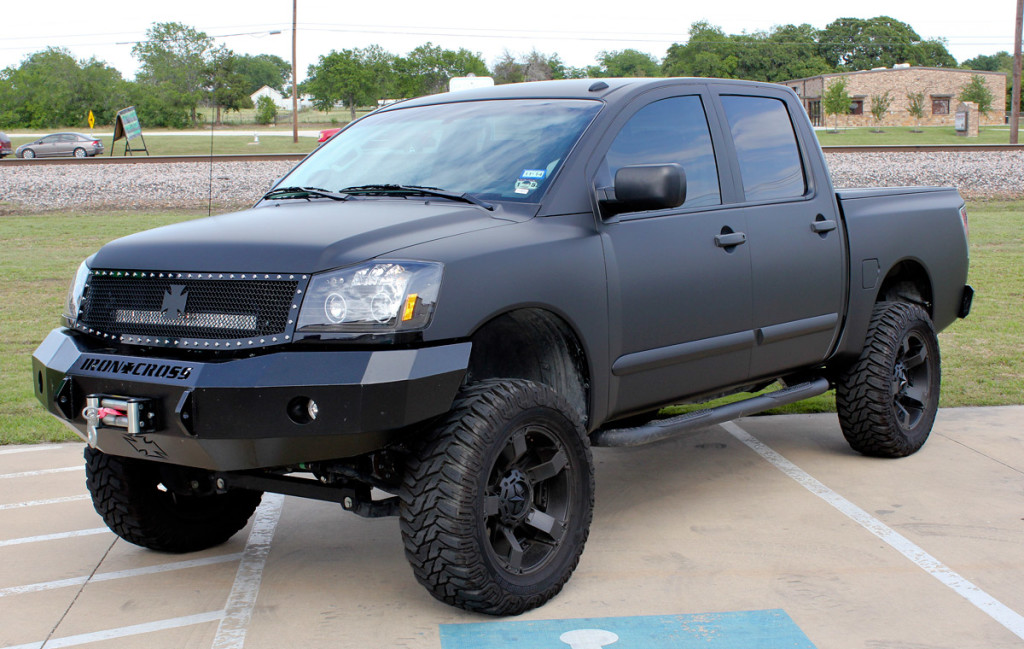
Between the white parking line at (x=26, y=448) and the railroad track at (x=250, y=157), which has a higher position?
the railroad track at (x=250, y=157)

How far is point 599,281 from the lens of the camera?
412 cm

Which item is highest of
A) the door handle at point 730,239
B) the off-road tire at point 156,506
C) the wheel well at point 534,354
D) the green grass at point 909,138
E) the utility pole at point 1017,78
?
the utility pole at point 1017,78

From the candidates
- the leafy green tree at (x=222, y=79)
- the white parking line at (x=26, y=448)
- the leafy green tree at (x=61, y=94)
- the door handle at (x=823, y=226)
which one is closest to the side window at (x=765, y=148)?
the door handle at (x=823, y=226)

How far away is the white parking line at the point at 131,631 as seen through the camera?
3662 mm

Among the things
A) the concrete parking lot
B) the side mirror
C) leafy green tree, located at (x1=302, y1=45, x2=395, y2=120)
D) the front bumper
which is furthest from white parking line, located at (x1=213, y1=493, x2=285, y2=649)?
leafy green tree, located at (x1=302, y1=45, x2=395, y2=120)

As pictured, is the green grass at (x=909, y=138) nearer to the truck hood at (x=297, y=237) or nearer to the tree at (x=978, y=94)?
the tree at (x=978, y=94)

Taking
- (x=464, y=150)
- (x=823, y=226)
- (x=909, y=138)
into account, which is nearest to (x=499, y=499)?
(x=464, y=150)

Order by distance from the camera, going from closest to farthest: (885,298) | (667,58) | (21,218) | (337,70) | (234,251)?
(234,251) < (885,298) < (21,218) < (337,70) < (667,58)

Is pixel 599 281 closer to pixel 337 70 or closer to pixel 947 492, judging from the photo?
pixel 947 492

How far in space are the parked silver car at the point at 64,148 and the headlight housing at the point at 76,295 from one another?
126 feet

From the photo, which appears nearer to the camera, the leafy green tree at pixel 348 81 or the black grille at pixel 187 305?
the black grille at pixel 187 305

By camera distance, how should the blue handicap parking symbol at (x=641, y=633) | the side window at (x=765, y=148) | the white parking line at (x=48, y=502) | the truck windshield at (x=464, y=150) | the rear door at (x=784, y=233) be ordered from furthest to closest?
the white parking line at (x=48, y=502), the side window at (x=765, y=148), the rear door at (x=784, y=233), the truck windshield at (x=464, y=150), the blue handicap parking symbol at (x=641, y=633)

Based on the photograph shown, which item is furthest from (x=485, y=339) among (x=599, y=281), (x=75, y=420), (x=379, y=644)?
(x=75, y=420)

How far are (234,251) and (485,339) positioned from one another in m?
1.17
